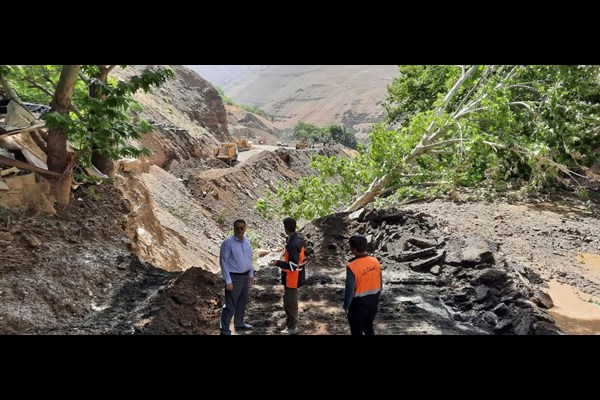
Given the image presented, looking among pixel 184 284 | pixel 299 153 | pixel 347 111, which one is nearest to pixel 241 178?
pixel 299 153

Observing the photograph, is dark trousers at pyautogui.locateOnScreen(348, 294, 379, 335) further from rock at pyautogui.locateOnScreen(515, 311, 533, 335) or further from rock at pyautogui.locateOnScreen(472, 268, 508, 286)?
rock at pyautogui.locateOnScreen(472, 268, 508, 286)

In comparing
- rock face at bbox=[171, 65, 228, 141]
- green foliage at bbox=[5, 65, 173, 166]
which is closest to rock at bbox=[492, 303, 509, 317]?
green foliage at bbox=[5, 65, 173, 166]

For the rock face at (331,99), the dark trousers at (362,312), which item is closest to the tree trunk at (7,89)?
the dark trousers at (362,312)

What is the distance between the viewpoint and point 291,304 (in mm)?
4785

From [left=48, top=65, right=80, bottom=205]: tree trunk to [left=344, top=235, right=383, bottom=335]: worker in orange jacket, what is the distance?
5.01m

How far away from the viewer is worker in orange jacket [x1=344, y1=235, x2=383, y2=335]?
3.74m

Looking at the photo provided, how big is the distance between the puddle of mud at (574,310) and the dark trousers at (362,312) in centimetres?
286

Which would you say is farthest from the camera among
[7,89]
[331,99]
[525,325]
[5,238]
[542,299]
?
[331,99]

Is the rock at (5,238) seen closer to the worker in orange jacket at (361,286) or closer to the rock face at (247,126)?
the worker in orange jacket at (361,286)

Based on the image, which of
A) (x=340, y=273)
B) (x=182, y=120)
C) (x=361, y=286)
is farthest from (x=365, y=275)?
(x=182, y=120)

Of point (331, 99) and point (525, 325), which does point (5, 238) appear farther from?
point (331, 99)

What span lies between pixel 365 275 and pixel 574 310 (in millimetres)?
4078

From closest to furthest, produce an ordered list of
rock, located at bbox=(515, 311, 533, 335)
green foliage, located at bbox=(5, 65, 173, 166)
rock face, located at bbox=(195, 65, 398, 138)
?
rock, located at bbox=(515, 311, 533, 335) < green foliage, located at bbox=(5, 65, 173, 166) < rock face, located at bbox=(195, 65, 398, 138)
